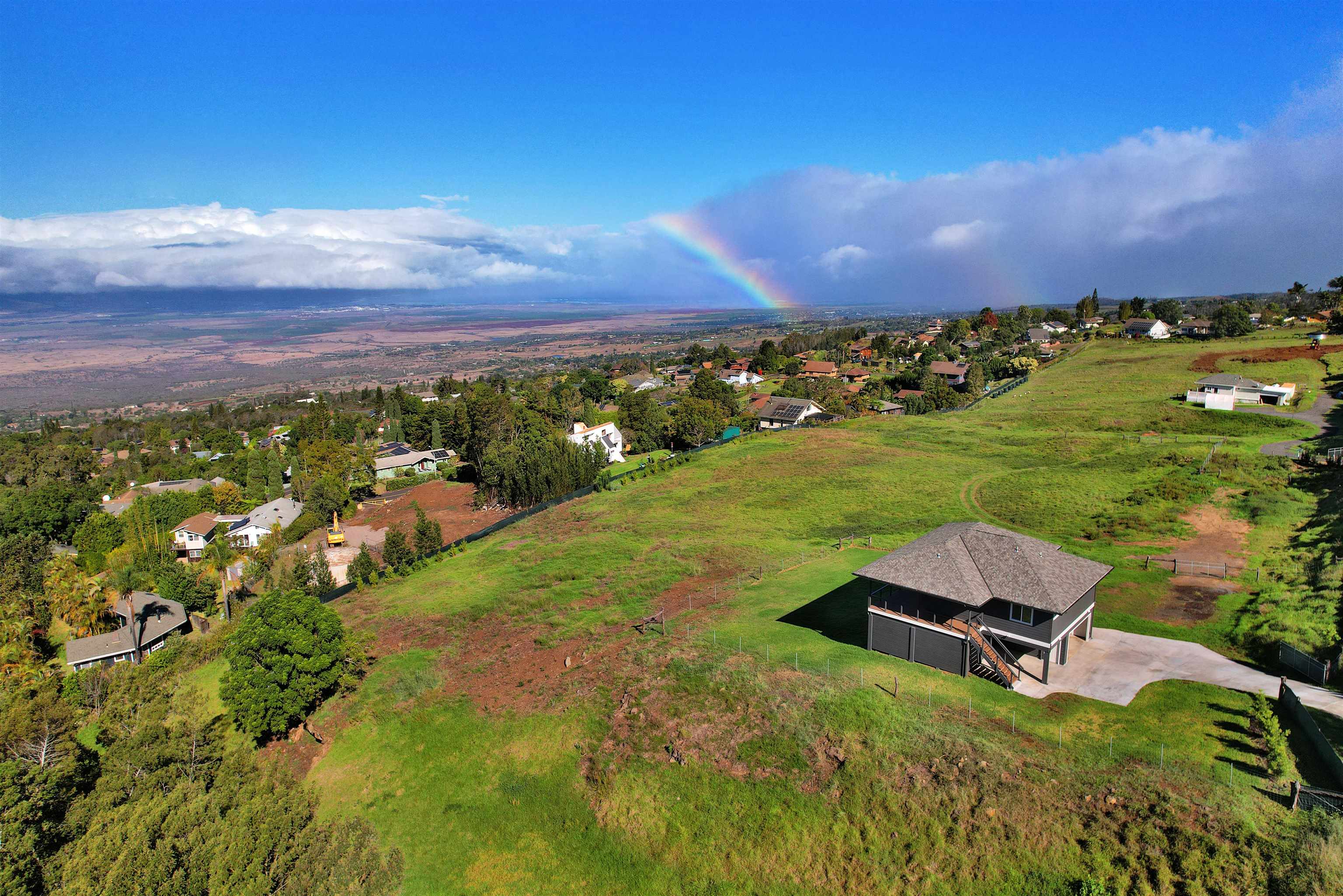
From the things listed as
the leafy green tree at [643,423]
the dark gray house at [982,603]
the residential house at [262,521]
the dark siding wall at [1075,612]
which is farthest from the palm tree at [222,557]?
the dark siding wall at [1075,612]

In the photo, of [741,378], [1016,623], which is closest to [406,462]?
[741,378]

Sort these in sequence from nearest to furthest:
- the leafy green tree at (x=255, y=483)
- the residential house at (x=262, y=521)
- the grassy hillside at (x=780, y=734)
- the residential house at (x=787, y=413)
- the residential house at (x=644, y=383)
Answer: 1. the grassy hillside at (x=780, y=734)
2. the residential house at (x=262, y=521)
3. the leafy green tree at (x=255, y=483)
4. the residential house at (x=787, y=413)
5. the residential house at (x=644, y=383)

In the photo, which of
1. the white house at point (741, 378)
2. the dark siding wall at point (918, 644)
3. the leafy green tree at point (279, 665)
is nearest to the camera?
the dark siding wall at point (918, 644)

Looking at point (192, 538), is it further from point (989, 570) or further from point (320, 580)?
point (989, 570)

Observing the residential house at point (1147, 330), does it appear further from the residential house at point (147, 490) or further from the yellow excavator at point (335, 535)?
the residential house at point (147, 490)

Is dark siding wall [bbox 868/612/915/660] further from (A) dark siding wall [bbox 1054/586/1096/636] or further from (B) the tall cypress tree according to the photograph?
(B) the tall cypress tree
